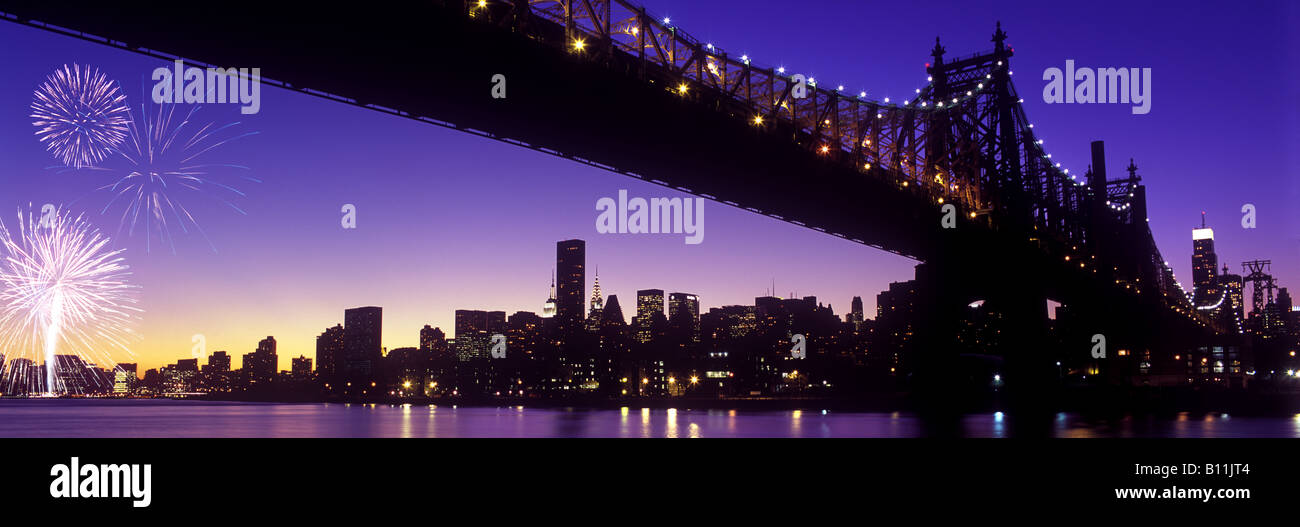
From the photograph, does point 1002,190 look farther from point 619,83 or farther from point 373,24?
point 373,24

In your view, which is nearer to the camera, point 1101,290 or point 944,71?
point 944,71

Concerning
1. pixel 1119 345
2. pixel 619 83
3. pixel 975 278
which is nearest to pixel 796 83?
pixel 619 83

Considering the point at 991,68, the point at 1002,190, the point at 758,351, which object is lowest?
the point at 758,351

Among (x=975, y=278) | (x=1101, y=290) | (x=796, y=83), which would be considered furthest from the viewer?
(x=1101, y=290)

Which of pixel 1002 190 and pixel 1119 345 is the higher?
pixel 1002 190

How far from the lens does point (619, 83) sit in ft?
118

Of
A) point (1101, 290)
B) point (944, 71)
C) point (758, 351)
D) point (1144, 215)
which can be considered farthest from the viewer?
point (758, 351)
